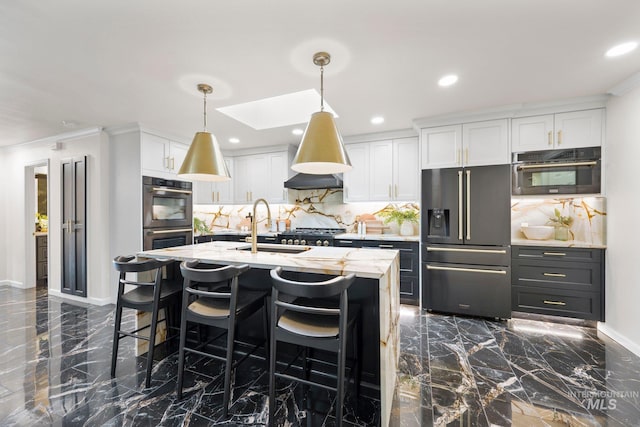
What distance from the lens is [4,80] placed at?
97.1 inches

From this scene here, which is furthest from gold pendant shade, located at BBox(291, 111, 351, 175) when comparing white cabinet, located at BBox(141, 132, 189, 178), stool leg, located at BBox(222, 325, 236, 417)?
white cabinet, located at BBox(141, 132, 189, 178)

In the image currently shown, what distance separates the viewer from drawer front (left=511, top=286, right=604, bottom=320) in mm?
2982

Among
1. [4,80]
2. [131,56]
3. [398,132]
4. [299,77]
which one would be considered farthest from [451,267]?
[4,80]

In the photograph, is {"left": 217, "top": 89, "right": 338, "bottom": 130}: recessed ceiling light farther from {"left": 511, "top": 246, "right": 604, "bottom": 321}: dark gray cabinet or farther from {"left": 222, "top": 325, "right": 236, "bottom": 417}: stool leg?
{"left": 511, "top": 246, "right": 604, "bottom": 321}: dark gray cabinet

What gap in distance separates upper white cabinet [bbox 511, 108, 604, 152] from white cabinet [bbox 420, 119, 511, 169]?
5.9 inches

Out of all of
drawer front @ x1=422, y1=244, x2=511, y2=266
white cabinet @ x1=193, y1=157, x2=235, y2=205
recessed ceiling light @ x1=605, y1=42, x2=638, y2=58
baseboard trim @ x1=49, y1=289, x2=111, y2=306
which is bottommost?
baseboard trim @ x1=49, y1=289, x2=111, y2=306

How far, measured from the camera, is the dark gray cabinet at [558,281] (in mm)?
2977

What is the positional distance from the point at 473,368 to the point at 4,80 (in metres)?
4.79

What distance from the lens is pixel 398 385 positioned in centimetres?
206

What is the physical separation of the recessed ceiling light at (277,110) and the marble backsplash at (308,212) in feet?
5.06

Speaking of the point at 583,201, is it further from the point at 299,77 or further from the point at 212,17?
the point at 212,17

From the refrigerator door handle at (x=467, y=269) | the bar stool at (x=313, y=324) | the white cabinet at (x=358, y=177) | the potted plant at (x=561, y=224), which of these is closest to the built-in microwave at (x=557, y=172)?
the potted plant at (x=561, y=224)

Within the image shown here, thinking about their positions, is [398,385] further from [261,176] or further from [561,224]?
[261,176]

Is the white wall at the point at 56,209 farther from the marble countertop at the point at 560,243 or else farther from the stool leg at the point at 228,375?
the marble countertop at the point at 560,243
